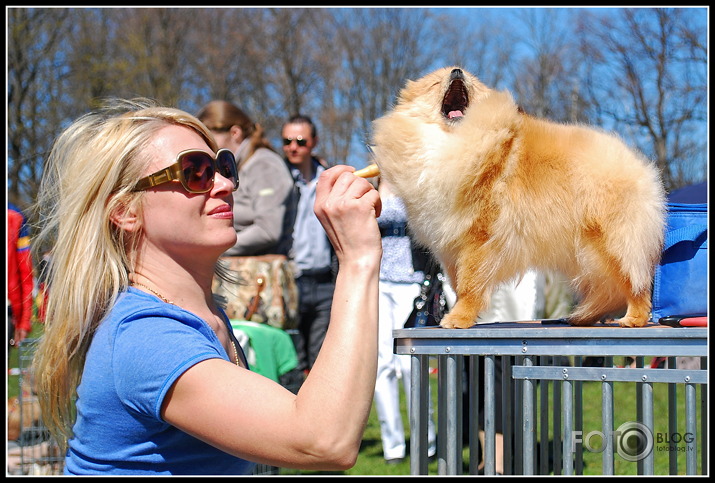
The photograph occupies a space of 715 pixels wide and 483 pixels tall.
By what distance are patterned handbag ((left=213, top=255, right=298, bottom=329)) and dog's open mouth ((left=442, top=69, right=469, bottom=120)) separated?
2.19 m

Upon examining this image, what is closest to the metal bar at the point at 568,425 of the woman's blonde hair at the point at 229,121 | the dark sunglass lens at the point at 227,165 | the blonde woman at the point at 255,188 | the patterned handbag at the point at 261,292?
the dark sunglass lens at the point at 227,165

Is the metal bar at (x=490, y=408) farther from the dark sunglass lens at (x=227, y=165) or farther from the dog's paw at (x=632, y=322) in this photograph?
the dark sunglass lens at (x=227, y=165)

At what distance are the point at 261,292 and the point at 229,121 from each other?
57.4 inches

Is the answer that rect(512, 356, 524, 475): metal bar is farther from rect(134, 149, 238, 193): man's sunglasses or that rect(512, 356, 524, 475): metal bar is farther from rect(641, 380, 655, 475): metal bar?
rect(134, 149, 238, 193): man's sunglasses

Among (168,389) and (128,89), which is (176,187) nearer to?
(168,389)

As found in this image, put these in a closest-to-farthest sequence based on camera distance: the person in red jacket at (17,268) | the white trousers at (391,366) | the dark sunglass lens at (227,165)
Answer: the dark sunglass lens at (227,165)
the white trousers at (391,366)
the person in red jacket at (17,268)

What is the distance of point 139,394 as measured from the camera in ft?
4.60

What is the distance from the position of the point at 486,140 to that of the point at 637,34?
7.07 m

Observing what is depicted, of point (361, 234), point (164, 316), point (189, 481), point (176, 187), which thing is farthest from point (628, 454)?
point (176, 187)

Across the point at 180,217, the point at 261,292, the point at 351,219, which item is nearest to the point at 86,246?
the point at 180,217

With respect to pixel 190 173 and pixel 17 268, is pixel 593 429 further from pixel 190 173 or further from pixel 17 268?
pixel 17 268

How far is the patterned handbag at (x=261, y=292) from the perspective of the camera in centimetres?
437

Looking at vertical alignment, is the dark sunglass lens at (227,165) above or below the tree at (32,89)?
below

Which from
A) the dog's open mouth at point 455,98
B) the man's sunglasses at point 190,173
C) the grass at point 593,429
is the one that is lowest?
the grass at point 593,429
